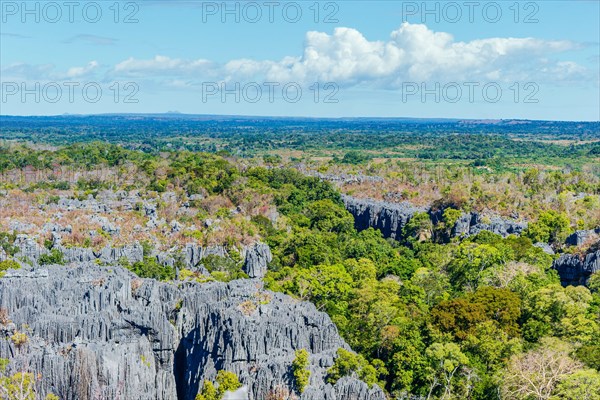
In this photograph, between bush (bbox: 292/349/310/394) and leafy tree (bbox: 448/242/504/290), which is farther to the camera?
leafy tree (bbox: 448/242/504/290)

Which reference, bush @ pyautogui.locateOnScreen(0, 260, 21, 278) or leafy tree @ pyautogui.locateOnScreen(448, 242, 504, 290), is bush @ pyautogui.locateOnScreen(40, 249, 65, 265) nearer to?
bush @ pyautogui.locateOnScreen(0, 260, 21, 278)

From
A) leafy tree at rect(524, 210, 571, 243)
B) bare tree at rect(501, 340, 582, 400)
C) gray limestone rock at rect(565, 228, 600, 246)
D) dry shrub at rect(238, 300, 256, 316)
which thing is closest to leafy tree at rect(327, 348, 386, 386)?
dry shrub at rect(238, 300, 256, 316)

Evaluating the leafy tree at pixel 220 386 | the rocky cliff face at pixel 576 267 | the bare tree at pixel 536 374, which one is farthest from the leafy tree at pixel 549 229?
the leafy tree at pixel 220 386

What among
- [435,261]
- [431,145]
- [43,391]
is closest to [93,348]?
[43,391]

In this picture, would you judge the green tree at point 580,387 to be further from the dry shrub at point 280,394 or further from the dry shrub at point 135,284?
the dry shrub at point 135,284

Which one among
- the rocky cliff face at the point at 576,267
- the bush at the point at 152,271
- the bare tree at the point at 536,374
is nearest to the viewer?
the bare tree at the point at 536,374

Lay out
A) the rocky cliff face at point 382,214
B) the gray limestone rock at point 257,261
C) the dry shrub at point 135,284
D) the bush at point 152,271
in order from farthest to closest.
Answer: the rocky cliff face at point 382,214, the gray limestone rock at point 257,261, the bush at point 152,271, the dry shrub at point 135,284
